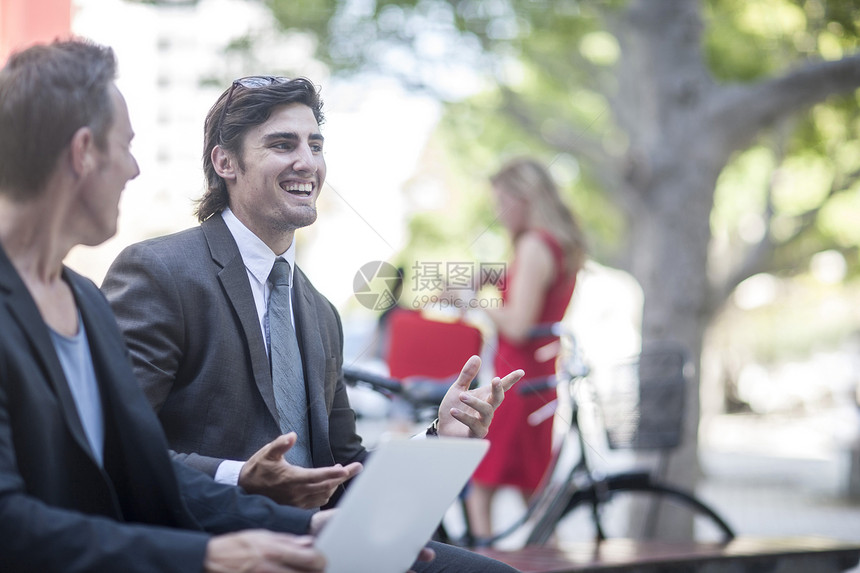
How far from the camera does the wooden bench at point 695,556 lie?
357cm

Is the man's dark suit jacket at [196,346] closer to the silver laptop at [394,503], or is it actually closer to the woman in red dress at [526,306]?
the silver laptop at [394,503]

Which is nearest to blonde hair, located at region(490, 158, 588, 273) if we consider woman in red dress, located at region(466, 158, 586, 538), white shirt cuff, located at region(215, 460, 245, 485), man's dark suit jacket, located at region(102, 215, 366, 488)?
woman in red dress, located at region(466, 158, 586, 538)

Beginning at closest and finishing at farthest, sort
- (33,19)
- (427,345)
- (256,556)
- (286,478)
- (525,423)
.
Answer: (256,556), (286,478), (33,19), (427,345), (525,423)

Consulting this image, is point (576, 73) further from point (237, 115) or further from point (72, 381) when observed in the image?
point (72, 381)

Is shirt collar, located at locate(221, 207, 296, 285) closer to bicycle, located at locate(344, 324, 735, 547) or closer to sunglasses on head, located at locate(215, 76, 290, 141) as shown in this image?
sunglasses on head, located at locate(215, 76, 290, 141)

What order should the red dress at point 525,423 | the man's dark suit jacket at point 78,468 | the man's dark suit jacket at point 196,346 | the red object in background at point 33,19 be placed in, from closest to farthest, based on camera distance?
the man's dark suit jacket at point 78,468
the man's dark suit jacket at point 196,346
the red object in background at point 33,19
the red dress at point 525,423

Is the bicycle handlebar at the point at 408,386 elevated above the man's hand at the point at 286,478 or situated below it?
below

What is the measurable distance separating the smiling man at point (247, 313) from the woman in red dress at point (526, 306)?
2.18 m

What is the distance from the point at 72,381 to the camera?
1.72 metres

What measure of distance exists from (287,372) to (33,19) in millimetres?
1927

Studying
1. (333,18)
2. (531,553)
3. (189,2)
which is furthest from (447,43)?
(531,553)

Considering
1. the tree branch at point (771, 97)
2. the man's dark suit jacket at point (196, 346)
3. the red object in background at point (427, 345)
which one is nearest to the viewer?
the man's dark suit jacket at point (196, 346)

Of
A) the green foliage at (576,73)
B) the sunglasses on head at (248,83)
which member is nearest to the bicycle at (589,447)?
the green foliage at (576,73)

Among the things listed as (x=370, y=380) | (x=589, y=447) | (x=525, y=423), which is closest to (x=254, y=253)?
(x=370, y=380)
